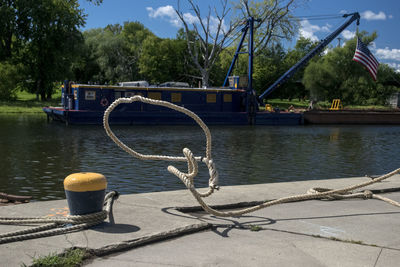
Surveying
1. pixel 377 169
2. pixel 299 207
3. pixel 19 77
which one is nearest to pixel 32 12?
pixel 19 77

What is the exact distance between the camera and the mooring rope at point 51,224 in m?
4.05

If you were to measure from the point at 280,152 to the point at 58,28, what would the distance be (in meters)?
38.7

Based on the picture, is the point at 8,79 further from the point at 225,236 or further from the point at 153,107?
the point at 225,236

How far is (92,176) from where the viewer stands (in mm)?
4477

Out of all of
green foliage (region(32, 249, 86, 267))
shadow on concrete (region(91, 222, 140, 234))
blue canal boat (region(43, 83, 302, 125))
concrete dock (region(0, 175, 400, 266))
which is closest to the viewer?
green foliage (region(32, 249, 86, 267))

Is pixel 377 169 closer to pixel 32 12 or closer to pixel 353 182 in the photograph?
pixel 353 182

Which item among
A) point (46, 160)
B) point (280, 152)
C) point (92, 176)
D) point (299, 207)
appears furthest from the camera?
point (280, 152)

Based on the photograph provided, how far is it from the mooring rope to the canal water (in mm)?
3646

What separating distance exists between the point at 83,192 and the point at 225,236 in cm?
152

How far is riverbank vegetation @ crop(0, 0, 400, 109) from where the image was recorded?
151 feet

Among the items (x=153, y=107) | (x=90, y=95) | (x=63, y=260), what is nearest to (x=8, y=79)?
(x=90, y=95)

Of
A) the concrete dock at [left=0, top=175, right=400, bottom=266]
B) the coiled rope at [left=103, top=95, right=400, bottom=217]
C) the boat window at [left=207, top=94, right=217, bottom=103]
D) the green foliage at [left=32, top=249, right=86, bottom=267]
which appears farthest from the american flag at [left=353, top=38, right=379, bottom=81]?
the green foliage at [left=32, top=249, right=86, bottom=267]

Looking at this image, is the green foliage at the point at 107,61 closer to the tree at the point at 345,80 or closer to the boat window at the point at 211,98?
the tree at the point at 345,80

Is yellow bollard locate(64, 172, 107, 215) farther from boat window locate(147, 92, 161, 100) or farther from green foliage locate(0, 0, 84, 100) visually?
green foliage locate(0, 0, 84, 100)
